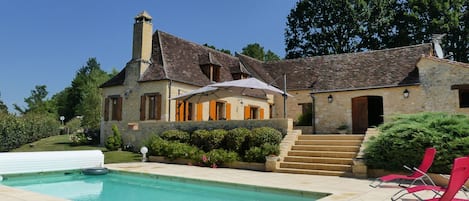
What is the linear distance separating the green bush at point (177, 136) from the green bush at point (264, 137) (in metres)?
3.62

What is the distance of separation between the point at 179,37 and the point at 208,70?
3.41m

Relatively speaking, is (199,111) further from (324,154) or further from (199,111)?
(324,154)

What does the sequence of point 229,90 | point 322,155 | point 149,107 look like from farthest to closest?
point 149,107
point 229,90
point 322,155

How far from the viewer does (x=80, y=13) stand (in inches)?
679

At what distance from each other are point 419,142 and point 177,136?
989cm

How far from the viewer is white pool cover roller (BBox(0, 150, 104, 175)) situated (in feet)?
37.2

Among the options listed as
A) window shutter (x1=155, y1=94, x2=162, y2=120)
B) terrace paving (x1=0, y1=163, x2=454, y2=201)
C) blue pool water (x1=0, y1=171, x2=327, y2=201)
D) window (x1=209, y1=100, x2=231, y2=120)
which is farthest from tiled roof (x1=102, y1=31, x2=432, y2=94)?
terrace paving (x1=0, y1=163, x2=454, y2=201)

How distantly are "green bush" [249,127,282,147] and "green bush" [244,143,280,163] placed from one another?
0.95 ft

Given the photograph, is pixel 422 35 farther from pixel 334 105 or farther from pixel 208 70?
pixel 208 70

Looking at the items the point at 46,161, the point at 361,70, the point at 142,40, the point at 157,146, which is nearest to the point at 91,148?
the point at 157,146

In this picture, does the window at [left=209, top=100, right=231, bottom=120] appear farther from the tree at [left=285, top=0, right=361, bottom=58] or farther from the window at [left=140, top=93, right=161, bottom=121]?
the tree at [left=285, top=0, right=361, bottom=58]

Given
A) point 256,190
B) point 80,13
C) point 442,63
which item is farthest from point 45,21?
point 442,63

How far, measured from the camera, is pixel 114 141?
61.8 ft

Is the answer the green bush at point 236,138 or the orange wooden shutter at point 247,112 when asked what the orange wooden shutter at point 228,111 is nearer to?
the orange wooden shutter at point 247,112
